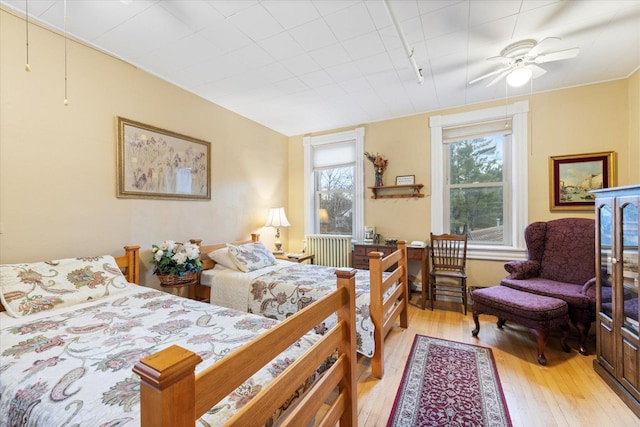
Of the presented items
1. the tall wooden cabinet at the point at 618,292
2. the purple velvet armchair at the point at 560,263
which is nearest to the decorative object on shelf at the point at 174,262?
the purple velvet armchair at the point at 560,263

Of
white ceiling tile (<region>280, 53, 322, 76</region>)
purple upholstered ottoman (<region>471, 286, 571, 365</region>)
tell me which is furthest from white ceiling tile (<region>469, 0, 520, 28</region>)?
purple upholstered ottoman (<region>471, 286, 571, 365</region>)

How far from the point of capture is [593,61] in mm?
2537

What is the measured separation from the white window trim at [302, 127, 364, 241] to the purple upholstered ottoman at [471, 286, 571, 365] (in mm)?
1946

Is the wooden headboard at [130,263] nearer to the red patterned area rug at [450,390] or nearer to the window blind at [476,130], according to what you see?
the red patterned area rug at [450,390]

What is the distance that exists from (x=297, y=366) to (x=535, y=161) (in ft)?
12.0

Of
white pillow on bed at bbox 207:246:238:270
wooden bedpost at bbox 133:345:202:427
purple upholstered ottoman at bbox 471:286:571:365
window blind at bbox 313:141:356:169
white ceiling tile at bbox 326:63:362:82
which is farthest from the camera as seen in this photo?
window blind at bbox 313:141:356:169

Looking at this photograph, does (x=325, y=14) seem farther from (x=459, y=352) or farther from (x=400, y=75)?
(x=459, y=352)

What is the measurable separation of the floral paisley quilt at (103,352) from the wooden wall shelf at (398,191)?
2.89 metres

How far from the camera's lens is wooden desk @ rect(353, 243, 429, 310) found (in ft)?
11.3

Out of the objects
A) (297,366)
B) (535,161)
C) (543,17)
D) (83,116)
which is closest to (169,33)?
(83,116)

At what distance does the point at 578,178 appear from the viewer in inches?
119

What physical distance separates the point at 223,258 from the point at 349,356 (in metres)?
2.07

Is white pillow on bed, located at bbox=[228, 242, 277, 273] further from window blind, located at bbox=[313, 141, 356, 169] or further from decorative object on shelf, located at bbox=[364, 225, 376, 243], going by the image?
window blind, located at bbox=[313, 141, 356, 169]

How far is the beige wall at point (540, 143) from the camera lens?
2857 millimetres
